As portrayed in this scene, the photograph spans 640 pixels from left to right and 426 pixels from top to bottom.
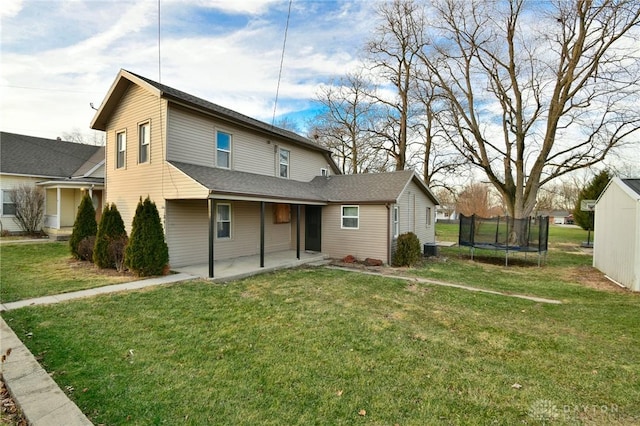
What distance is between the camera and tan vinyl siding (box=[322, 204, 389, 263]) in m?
11.8

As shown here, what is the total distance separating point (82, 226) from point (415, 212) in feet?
42.7

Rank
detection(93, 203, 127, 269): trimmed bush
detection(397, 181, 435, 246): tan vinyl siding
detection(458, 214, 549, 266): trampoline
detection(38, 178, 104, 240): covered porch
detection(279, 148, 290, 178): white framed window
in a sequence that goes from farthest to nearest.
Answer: detection(38, 178, 104, 240): covered porch → detection(279, 148, 290, 178): white framed window → detection(397, 181, 435, 246): tan vinyl siding → detection(458, 214, 549, 266): trampoline → detection(93, 203, 127, 269): trimmed bush

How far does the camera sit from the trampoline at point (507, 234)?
1237 centimetres

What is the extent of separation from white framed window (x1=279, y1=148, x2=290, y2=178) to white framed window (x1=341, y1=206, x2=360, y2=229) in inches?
127

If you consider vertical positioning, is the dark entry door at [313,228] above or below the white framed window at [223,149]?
below

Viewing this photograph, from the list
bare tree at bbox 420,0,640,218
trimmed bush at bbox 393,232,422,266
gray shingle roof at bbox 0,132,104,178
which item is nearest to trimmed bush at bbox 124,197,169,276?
trimmed bush at bbox 393,232,422,266

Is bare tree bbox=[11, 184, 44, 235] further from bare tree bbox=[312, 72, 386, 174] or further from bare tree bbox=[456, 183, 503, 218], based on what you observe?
bare tree bbox=[456, 183, 503, 218]

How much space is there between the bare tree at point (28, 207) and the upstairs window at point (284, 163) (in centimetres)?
1312

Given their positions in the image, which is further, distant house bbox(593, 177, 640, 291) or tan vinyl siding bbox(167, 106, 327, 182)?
tan vinyl siding bbox(167, 106, 327, 182)

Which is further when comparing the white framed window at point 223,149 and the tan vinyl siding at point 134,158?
the white framed window at point 223,149

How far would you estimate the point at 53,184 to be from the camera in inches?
593

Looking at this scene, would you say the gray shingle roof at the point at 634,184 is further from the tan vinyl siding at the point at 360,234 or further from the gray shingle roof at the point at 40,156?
the gray shingle roof at the point at 40,156

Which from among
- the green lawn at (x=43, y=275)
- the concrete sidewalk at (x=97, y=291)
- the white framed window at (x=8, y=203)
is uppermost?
the white framed window at (x=8, y=203)

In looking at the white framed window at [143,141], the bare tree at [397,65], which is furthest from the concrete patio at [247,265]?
the bare tree at [397,65]
